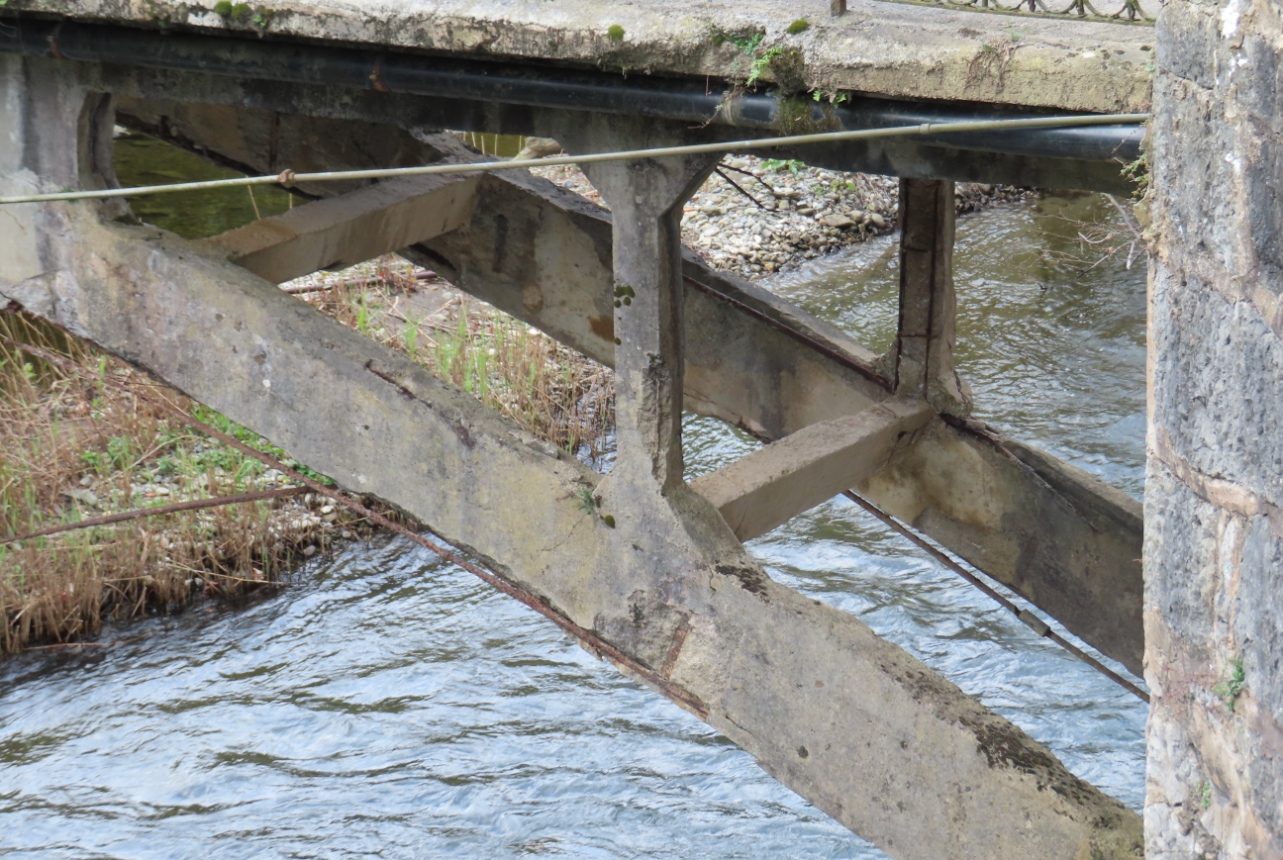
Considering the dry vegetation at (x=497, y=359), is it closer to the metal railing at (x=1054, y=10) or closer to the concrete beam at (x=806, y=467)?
the concrete beam at (x=806, y=467)

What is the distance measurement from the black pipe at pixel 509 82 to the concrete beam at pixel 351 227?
55 centimetres

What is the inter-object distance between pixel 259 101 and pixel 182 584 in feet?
11.6

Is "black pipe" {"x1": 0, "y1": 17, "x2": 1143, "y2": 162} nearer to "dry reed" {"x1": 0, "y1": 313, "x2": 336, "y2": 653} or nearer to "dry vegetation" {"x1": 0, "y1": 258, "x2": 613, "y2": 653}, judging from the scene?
"dry vegetation" {"x1": 0, "y1": 258, "x2": 613, "y2": 653}

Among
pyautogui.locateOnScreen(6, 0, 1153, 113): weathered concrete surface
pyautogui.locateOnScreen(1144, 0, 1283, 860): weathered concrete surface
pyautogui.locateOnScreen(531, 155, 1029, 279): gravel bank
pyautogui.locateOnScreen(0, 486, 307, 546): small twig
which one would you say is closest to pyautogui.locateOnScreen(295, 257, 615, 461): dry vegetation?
pyautogui.locateOnScreen(0, 486, 307, 546): small twig

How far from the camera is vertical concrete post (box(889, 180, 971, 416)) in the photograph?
12.6 feet

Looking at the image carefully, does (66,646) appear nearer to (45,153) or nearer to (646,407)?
(45,153)

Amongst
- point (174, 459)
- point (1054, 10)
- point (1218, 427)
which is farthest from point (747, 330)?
point (174, 459)

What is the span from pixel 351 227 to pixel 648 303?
130 cm

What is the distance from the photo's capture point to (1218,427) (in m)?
1.64

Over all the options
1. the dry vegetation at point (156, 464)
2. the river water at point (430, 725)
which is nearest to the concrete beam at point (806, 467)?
the river water at point (430, 725)

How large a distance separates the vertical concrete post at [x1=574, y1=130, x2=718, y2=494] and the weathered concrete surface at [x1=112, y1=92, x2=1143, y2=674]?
1.22m

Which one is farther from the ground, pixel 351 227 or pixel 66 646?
pixel 351 227

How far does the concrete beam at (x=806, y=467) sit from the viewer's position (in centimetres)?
317

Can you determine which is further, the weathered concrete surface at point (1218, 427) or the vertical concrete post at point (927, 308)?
the vertical concrete post at point (927, 308)
